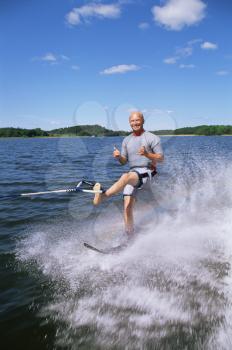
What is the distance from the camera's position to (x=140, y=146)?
24.2 feet

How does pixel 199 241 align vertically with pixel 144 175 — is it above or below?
below

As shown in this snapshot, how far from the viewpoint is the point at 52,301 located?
5.19 metres

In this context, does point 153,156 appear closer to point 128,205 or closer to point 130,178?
point 130,178

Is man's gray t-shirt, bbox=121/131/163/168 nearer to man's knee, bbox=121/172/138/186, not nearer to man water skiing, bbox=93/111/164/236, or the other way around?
man water skiing, bbox=93/111/164/236

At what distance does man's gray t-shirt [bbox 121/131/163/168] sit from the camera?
7305mm

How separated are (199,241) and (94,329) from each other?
3636 mm

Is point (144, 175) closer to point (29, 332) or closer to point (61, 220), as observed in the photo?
point (61, 220)

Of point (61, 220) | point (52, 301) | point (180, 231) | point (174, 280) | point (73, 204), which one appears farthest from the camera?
point (73, 204)

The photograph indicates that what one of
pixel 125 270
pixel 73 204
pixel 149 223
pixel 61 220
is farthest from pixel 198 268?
pixel 73 204

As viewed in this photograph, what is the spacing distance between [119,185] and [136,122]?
1497mm

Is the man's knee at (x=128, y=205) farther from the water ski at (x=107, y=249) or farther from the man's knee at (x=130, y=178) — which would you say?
the water ski at (x=107, y=249)

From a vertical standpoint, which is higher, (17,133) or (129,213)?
(17,133)

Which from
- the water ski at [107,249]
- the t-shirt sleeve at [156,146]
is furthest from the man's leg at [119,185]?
the water ski at [107,249]

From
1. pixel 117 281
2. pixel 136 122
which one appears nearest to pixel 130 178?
pixel 136 122
